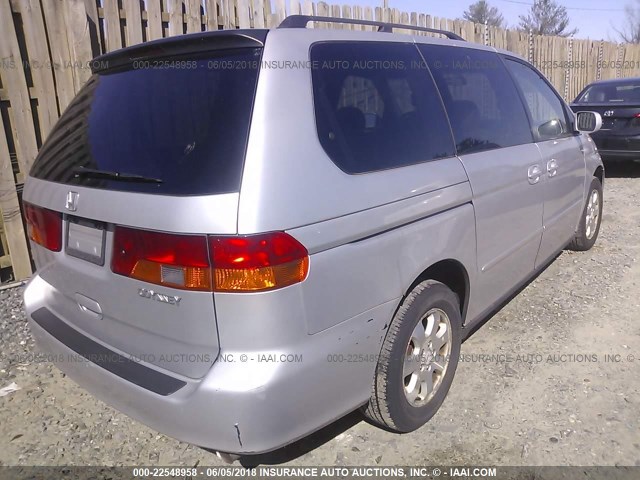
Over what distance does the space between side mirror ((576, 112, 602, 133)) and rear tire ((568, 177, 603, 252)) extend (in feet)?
1.82

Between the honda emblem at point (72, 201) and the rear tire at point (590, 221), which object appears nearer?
the honda emblem at point (72, 201)

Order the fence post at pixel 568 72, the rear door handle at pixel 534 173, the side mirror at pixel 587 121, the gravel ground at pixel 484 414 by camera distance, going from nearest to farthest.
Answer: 1. the gravel ground at pixel 484 414
2. the rear door handle at pixel 534 173
3. the side mirror at pixel 587 121
4. the fence post at pixel 568 72

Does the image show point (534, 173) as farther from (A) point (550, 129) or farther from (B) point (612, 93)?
(B) point (612, 93)

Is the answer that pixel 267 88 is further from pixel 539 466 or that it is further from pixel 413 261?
pixel 539 466

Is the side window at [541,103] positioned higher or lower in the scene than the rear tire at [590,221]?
higher

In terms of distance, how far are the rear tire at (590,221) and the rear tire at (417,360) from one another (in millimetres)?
2776

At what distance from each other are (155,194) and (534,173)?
2581 millimetres

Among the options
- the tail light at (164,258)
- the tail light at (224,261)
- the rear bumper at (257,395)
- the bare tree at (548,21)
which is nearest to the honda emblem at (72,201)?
the tail light at (164,258)

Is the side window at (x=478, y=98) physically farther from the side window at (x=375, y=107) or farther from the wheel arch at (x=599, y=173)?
the wheel arch at (x=599, y=173)

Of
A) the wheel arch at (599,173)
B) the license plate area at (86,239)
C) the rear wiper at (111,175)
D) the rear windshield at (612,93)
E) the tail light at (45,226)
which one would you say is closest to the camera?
the rear wiper at (111,175)

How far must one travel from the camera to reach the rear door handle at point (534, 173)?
10.9ft

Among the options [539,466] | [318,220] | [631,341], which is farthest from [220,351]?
[631,341]

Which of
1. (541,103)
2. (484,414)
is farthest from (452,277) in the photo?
(541,103)

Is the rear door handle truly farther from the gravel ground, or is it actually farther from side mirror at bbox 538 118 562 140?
the gravel ground
